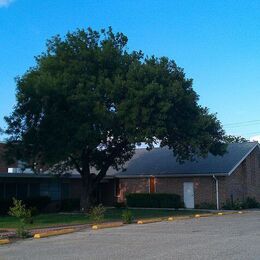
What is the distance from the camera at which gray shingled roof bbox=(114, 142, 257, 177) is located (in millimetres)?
41281

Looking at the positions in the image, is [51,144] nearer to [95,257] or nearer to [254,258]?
[95,257]

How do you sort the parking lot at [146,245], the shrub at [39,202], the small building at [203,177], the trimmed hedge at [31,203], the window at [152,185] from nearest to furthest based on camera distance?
the parking lot at [146,245], the trimmed hedge at [31,203], the shrub at [39,202], the small building at [203,177], the window at [152,185]

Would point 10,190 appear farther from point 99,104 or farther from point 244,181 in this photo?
point 244,181

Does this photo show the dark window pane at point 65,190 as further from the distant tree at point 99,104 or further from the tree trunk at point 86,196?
the distant tree at point 99,104

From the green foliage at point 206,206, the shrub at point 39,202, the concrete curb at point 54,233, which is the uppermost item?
the shrub at point 39,202

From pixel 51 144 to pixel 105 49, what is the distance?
6.55m

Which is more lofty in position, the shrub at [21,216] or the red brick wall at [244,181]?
the red brick wall at [244,181]

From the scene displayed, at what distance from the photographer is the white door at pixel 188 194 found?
4194cm

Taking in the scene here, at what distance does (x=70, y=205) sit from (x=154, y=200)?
6.90m

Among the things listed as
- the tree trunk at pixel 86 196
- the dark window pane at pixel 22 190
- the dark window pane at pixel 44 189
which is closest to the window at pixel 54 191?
the dark window pane at pixel 44 189

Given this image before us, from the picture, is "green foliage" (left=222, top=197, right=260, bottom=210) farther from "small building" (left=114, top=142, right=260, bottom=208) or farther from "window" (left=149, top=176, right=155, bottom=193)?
"window" (left=149, top=176, right=155, bottom=193)

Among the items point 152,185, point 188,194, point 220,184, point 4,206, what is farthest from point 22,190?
point 220,184

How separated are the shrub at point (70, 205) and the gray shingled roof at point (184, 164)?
6.43 metres

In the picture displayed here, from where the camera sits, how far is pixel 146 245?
16.0 meters
